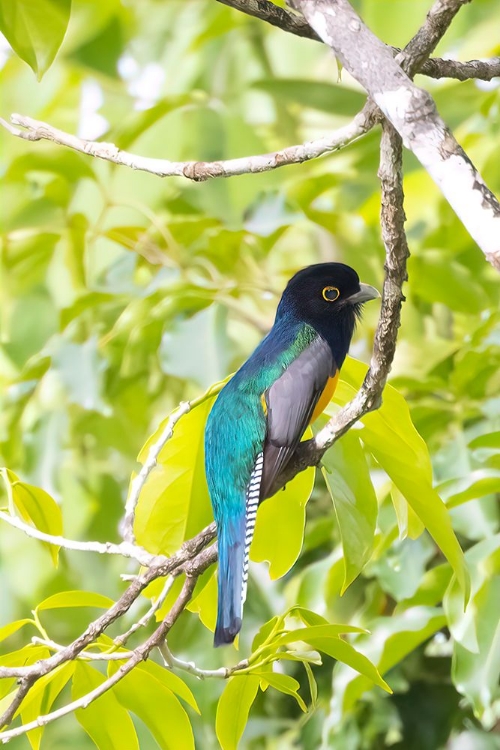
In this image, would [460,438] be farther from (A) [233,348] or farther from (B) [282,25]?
(B) [282,25]

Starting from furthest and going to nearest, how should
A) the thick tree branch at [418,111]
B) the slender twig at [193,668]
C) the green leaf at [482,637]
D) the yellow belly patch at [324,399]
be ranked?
the green leaf at [482,637] → the yellow belly patch at [324,399] → the slender twig at [193,668] → the thick tree branch at [418,111]

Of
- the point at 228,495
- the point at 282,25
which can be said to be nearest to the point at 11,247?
the point at 228,495

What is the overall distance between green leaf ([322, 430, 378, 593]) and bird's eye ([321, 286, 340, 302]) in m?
0.63

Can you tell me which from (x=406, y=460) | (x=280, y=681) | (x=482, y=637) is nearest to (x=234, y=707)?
(x=280, y=681)

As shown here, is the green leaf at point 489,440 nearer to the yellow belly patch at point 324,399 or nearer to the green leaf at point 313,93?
the yellow belly patch at point 324,399

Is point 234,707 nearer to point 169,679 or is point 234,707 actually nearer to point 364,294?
point 169,679

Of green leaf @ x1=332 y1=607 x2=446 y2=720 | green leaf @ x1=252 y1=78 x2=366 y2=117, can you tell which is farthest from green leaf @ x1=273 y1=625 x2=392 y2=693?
green leaf @ x1=252 y1=78 x2=366 y2=117

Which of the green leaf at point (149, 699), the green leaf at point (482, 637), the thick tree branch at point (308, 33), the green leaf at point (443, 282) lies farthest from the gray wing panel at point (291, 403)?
the green leaf at point (443, 282)

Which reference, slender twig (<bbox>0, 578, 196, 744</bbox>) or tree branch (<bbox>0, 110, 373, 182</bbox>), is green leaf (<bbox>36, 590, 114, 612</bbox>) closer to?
slender twig (<bbox>0, 578, 196, 744</bbox>)

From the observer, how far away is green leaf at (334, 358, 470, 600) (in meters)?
1.46

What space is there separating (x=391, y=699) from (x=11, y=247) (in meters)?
1.78

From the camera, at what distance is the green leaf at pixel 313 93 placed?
2943 millimetres

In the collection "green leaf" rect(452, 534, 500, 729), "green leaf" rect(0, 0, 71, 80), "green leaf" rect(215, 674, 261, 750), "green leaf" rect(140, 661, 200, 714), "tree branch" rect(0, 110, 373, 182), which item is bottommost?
"green leaf" rect(452, 534, 500, 729)

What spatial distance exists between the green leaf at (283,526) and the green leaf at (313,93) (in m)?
1.62
